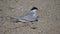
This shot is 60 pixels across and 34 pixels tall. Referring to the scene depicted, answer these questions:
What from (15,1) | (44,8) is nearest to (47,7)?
(44,8)

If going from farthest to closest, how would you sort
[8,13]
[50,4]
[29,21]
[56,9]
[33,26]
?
[50,4] < [56,9] < [8,13] < [29,21] < [33,26]

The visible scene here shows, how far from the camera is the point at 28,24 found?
11.9 ft

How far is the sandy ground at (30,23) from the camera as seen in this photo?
332 centimetres

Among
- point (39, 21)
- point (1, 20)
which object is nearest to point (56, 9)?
→ point (39, 21)

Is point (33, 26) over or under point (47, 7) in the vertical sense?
under

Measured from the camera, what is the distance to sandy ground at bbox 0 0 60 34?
3317 mm

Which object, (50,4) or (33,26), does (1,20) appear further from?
(50,4)

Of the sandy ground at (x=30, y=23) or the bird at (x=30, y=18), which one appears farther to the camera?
the bird at (x=30, y=18)

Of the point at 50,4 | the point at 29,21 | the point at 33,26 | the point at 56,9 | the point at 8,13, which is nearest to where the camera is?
the point at 33,26

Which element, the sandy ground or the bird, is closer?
the sandy ground

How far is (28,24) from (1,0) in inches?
75.2

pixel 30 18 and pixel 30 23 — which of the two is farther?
Result: pixel 30 18

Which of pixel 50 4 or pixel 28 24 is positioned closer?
pixel 28 24

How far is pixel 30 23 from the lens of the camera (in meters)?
3.69
